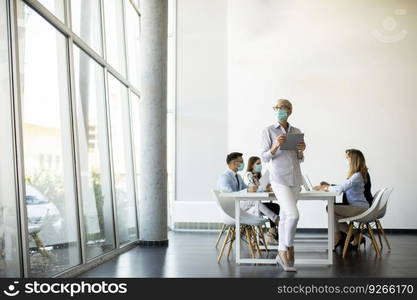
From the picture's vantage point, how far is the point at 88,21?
8.02 meters

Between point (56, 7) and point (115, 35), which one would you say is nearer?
point (56, 7)

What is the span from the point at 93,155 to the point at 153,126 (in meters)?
1.61

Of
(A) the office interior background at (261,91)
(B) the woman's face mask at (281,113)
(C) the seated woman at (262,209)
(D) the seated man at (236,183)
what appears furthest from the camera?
(A) the office interior background at (261,91)

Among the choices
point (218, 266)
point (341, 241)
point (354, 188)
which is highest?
point (354, 188)

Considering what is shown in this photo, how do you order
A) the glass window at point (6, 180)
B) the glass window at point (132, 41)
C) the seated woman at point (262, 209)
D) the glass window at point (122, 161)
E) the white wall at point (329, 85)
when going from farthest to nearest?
the white wall at point (329, 85), the glass window at point (132, 41), the glass window at point (122, 161), the seated woman at point (262, 209), the glass window at point (6, 180)

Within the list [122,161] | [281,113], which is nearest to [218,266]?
[281,113]

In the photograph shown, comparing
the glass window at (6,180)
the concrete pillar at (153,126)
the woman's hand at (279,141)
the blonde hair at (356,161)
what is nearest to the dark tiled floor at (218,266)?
the concrete pillar at (153,126)

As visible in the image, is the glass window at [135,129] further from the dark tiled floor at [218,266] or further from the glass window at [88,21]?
the glass window at [88,21]

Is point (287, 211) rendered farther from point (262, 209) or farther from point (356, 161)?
point (262, 209)

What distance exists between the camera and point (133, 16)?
1145 cm

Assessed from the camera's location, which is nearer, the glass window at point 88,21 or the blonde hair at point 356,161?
the glass window at point 88,21

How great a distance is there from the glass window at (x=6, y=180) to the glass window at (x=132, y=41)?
18.0 ft

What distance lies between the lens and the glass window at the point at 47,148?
561 cm

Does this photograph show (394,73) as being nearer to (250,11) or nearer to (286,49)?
(286,49)
